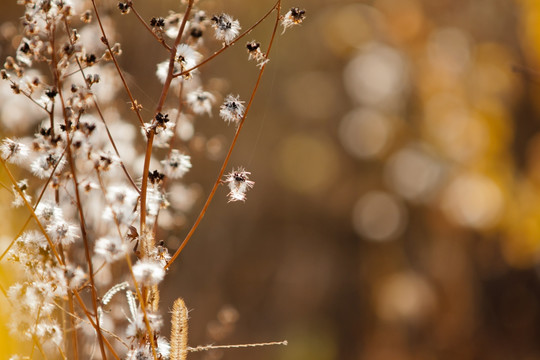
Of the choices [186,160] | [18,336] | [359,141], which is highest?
[359,141]

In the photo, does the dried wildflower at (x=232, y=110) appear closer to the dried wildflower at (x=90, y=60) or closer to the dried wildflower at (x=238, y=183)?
the dried wildflower at (x=238, y=183)

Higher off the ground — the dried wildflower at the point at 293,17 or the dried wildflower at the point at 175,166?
the dried wildflower at the point at 293,17

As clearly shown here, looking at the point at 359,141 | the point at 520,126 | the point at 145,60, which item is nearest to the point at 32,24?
the point at 145,60

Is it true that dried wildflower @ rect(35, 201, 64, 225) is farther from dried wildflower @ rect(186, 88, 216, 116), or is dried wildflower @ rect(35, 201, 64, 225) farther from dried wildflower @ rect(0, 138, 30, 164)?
dried wildflower @ rect(186, 88, 216, 116)

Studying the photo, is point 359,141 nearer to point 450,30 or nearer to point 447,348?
point 450,30

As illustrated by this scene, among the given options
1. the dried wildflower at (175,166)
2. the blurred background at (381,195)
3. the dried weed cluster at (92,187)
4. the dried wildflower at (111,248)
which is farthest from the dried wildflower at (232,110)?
the blurred background at (381,195)

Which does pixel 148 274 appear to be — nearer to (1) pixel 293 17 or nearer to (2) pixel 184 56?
(2) pixel 184 56

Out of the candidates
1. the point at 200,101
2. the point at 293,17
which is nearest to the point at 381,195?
the point at 200,101
